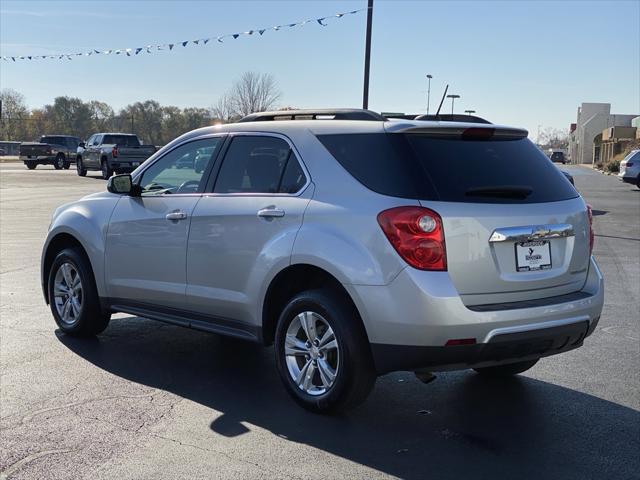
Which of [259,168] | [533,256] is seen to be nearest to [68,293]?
[259,168]

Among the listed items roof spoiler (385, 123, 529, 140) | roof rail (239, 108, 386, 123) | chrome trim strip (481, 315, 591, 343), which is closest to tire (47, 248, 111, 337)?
roof rail (239, 108, 386, 123)

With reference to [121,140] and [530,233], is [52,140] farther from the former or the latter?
[530,233]

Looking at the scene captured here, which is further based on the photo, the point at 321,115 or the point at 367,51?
the point at 367,51

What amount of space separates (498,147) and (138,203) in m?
2.86

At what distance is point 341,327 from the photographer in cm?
437

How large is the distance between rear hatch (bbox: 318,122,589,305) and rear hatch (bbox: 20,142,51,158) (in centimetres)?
4196

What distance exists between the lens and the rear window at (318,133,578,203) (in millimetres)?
4281

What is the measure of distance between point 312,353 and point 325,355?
11 centimetres

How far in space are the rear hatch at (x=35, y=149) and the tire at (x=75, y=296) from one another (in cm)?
3942

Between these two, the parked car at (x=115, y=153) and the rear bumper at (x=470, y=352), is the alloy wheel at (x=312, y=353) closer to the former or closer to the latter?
the rear bumper at (x=470, y=352)

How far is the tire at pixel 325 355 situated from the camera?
437cm

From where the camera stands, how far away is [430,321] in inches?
160

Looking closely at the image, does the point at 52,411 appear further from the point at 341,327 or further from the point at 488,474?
the point at 488,474

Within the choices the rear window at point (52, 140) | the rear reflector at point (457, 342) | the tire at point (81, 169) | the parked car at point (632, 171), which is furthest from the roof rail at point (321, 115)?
the rear window at point (52, 140)
